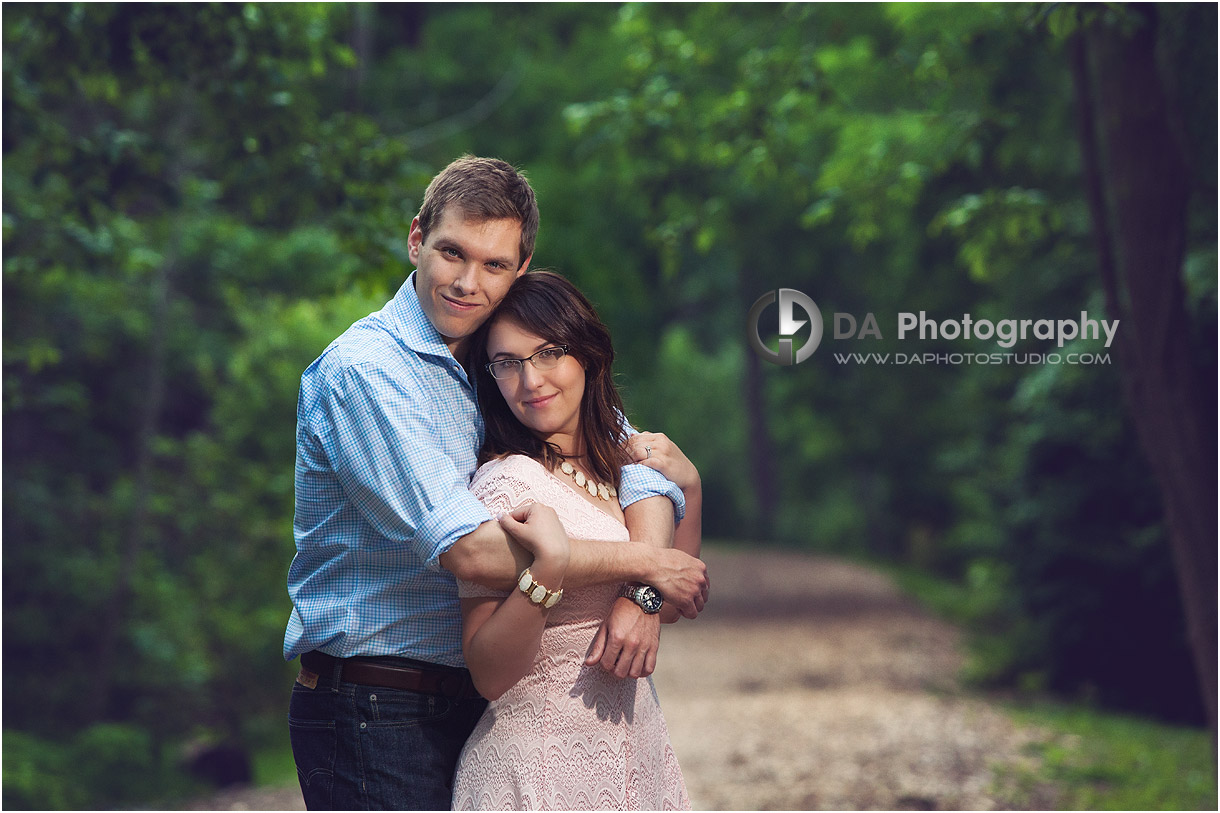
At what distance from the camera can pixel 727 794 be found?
23.2 ft

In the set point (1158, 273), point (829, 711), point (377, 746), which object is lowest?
point (829, 711)

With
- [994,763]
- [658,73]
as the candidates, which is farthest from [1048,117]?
[994,763]

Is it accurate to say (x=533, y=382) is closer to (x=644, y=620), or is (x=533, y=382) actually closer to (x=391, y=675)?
(x=644, y=620)

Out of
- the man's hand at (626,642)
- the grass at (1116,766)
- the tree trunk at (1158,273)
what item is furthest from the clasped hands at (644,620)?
the grass at (1116,766)

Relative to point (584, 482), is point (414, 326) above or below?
above

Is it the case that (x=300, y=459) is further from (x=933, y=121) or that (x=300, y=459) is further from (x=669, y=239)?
(x=933, y=121)

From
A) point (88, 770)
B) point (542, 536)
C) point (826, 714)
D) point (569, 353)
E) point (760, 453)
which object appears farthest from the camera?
point (760, 453)

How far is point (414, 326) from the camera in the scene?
229cm

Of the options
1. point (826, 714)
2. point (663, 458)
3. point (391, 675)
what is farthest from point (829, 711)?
point (391, 675)

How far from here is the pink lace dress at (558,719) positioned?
7.20ft

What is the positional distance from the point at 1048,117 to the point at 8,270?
5885mm

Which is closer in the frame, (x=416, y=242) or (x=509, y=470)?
(x=509, y=470)

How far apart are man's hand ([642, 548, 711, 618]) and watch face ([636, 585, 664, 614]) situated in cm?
1

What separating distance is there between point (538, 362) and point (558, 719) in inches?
27.6
